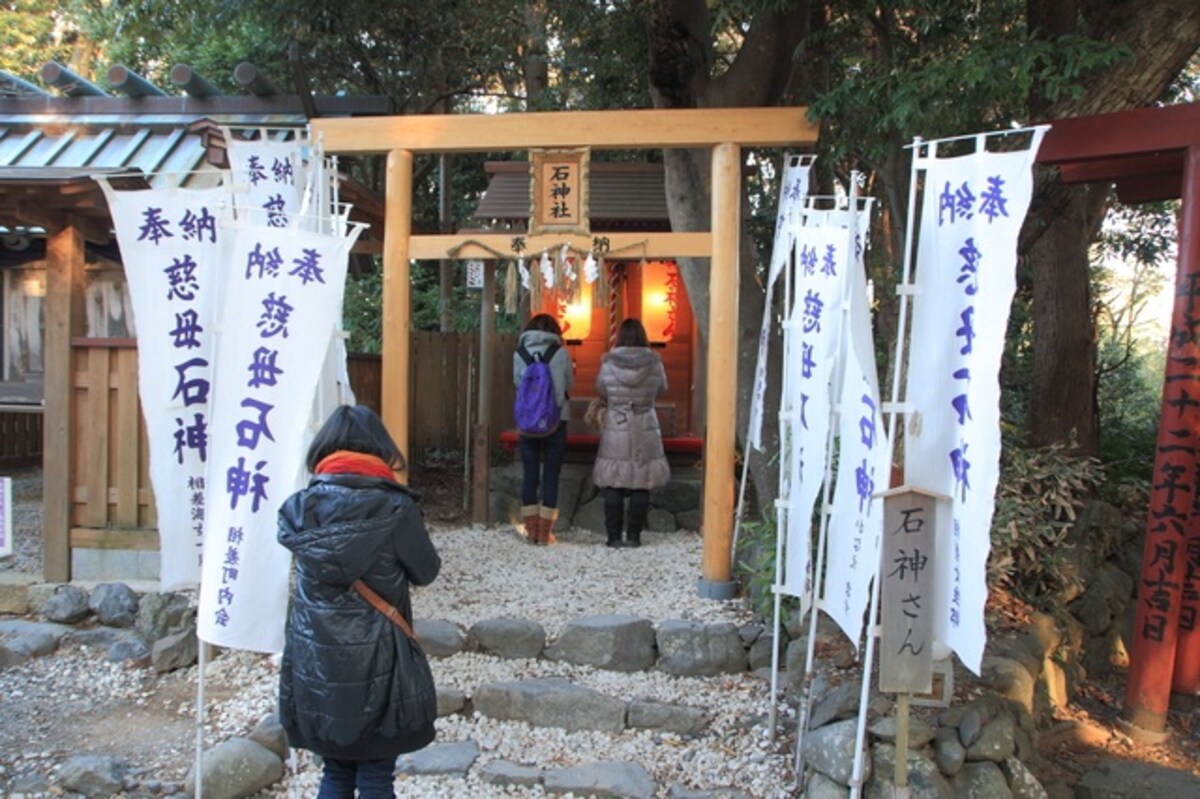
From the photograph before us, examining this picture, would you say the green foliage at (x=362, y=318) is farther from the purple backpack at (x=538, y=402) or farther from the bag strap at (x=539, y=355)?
the purple backpack at (x=538, y=402)

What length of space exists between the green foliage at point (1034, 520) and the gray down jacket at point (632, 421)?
3.02 meters

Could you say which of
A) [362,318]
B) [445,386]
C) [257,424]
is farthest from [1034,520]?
[362,318]

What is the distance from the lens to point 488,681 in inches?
223

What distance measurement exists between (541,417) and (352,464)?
5073mm

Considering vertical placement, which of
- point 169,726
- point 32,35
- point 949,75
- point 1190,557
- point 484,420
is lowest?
point 169,726

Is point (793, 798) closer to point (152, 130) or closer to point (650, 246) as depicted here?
point (650, 246)

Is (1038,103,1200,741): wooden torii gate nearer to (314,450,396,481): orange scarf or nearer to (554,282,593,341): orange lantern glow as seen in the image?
(314,450,396,481): orange scarf

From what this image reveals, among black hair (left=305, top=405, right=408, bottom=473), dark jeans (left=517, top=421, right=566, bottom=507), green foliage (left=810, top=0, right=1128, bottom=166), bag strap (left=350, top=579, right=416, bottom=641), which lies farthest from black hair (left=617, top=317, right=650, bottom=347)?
bag strap (left=350, top=579, right=416, bottom=641)

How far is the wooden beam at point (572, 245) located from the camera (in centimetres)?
682

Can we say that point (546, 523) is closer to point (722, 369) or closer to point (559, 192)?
point (722, 369)

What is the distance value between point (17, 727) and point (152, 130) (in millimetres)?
5536

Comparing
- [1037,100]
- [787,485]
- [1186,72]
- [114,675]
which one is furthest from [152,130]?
[1186,72]

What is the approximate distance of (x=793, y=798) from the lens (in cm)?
464

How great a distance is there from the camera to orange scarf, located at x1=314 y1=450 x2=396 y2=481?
3494 millimetres
